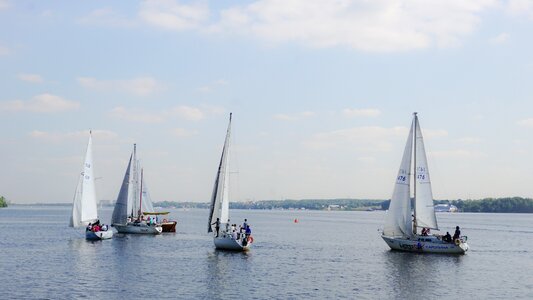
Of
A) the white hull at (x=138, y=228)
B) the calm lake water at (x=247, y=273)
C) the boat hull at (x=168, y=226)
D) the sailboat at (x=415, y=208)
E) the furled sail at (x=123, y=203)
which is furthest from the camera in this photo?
the boat hull at (x=168, y=226)

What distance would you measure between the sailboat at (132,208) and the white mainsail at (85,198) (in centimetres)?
1024

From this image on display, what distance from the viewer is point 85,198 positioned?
80.7m

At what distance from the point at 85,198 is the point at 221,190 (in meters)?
22.9

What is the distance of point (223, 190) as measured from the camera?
219 feet

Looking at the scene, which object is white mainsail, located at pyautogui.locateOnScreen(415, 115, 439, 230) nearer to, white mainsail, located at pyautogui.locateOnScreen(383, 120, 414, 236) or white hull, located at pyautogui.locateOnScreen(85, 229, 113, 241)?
white mainsail, located at pyautogui.locateOnScreen(383, 120, 414, 236)

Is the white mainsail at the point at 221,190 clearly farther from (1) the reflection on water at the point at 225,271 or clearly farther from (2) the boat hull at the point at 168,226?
(2) the boat hull at the point at 168,226

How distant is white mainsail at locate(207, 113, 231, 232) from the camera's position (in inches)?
2611

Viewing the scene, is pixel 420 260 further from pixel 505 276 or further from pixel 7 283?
pixel 7 283

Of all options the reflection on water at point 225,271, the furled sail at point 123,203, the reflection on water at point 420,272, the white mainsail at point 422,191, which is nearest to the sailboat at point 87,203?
the furled sail at point 123,203

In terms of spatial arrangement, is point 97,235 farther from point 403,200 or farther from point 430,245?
point 430,245

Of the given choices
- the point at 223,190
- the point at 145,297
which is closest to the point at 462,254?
the point at 223,190

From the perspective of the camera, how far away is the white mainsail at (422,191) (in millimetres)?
69000

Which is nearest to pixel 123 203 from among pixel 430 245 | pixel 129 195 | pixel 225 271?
pixel 129 195

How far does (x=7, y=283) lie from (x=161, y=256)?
2178cm
